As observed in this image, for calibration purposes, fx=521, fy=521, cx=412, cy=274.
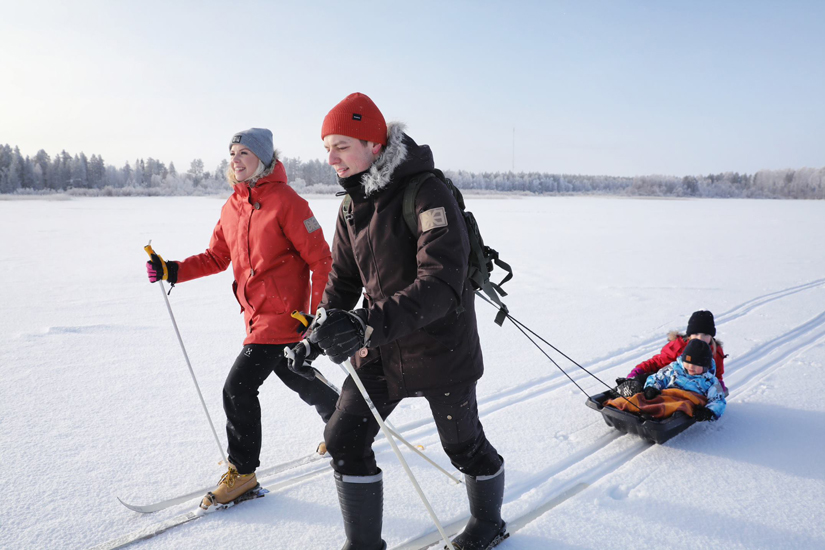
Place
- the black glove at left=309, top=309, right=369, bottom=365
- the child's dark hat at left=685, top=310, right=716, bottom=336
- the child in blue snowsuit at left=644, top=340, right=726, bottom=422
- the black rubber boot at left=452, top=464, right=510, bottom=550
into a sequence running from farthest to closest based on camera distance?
the child's dark hat at left=685, top=310, right=716, bottom=336 → the child in blue snowsuit at left=644, top=340, right=726, bottom=422 → the black rubber boot at left=452, top=464, right=510, bottom=550 → the black glove at left=309, top=309, right=369, bottom=365

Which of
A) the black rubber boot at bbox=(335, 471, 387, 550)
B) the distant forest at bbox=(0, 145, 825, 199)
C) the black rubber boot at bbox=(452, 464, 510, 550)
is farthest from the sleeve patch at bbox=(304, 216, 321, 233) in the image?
the distant forest at bbox=(0, 145, 825, 199)

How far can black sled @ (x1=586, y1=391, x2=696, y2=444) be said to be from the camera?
288 centimetres

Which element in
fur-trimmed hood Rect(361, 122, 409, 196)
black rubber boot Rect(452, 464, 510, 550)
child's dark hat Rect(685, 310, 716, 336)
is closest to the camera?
fur-trimmed hood Rect(361, 122, 409, 196)

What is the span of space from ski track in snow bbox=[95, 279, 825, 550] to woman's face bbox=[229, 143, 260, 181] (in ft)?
4.99

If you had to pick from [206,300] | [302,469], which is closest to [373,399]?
[302,469]

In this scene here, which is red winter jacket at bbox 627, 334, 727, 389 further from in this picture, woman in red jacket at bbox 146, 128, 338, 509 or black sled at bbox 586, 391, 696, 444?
woman in red jacket at bbox 146, 128, 338, 509

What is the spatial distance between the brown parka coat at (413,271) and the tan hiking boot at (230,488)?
101cm

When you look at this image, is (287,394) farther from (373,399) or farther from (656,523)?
(656,523)

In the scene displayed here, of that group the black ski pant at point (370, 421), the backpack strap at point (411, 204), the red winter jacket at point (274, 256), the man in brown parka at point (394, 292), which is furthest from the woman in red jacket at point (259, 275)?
the backpack strap at point (411, 204)

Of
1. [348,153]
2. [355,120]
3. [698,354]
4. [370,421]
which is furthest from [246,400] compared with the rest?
[698,354]

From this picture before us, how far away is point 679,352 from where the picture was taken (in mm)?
3562

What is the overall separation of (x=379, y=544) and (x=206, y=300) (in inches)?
212

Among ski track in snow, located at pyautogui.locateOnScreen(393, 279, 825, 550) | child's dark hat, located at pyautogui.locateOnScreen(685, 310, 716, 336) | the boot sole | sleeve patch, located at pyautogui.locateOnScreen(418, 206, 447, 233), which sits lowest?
ski track in snow, located at pyautogui.locateOnScreen(393, 279, 825, 550)

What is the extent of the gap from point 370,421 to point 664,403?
206 cm
